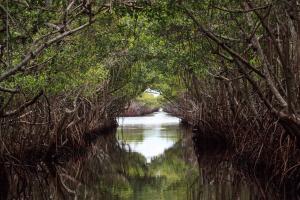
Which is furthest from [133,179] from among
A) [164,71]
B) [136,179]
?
[164,71]

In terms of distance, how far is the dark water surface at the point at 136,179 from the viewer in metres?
8.88

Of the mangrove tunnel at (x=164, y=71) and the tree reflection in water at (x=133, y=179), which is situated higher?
the mangrove tunnel at (x=164, y=71)

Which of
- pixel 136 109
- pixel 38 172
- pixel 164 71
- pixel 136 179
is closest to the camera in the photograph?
pixel 136 179

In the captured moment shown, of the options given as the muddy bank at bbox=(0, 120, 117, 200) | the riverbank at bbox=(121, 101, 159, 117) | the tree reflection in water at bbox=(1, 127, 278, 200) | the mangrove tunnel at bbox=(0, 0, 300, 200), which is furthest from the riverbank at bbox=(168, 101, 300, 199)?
the riverbank at bbox=(121, 101, 159, 117)

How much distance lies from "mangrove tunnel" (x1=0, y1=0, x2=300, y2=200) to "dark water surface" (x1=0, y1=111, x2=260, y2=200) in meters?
0.03

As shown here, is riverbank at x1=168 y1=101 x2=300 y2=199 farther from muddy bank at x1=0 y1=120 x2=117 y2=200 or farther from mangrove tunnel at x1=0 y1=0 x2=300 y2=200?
muddy bank at x1=0 y1=120 x2=117 y2=200

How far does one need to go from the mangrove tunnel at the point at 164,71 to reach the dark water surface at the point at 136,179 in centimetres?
3

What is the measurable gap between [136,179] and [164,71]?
20.8 ft

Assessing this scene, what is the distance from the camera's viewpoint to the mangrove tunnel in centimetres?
790

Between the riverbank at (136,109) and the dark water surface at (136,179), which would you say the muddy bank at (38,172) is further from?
the riverbank at (136,109)

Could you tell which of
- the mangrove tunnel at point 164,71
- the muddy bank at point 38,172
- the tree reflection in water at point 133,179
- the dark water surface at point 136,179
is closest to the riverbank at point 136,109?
the mangrove tunnel at point 164,71

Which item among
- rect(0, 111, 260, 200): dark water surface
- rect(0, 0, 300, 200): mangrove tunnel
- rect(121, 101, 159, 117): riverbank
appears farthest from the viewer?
rect(121, 101, 159, 117): riverbank

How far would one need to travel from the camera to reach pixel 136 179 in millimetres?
11109

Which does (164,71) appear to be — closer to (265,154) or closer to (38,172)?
(38,172)
